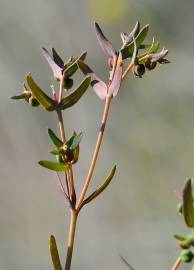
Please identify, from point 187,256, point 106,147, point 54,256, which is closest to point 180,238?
point 187,256

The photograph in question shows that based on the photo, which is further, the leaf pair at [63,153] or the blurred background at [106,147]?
the blurred background at [106,147]

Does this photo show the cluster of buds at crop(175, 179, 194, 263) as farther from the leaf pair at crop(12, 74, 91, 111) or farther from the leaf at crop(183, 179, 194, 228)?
the leaf pair at crop(12, 74, 91, 111)

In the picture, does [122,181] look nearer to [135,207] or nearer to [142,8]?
[135,207]

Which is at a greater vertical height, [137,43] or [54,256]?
[137,43]

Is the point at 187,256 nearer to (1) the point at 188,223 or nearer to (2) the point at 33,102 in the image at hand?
(1) the point at 188,223

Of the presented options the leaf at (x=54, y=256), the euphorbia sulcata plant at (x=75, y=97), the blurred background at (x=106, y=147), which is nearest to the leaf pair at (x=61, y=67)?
the euphorbia sulcata plant at (x=75, y=97)

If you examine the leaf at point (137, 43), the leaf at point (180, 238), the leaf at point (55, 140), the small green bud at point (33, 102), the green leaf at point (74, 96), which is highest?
the leaf at point (137, 43)

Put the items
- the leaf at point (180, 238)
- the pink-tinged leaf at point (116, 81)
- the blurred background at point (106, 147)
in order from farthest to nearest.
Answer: the blurred background at point (106, 147), the pink-tinged leaf at point (116, 81), the leaf at point (180, 238)

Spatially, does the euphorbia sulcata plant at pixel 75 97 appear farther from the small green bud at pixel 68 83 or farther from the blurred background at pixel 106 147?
the blurred background at pixel 106 147

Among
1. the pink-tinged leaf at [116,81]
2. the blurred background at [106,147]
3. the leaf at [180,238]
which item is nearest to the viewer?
the leaf at [180,238]
